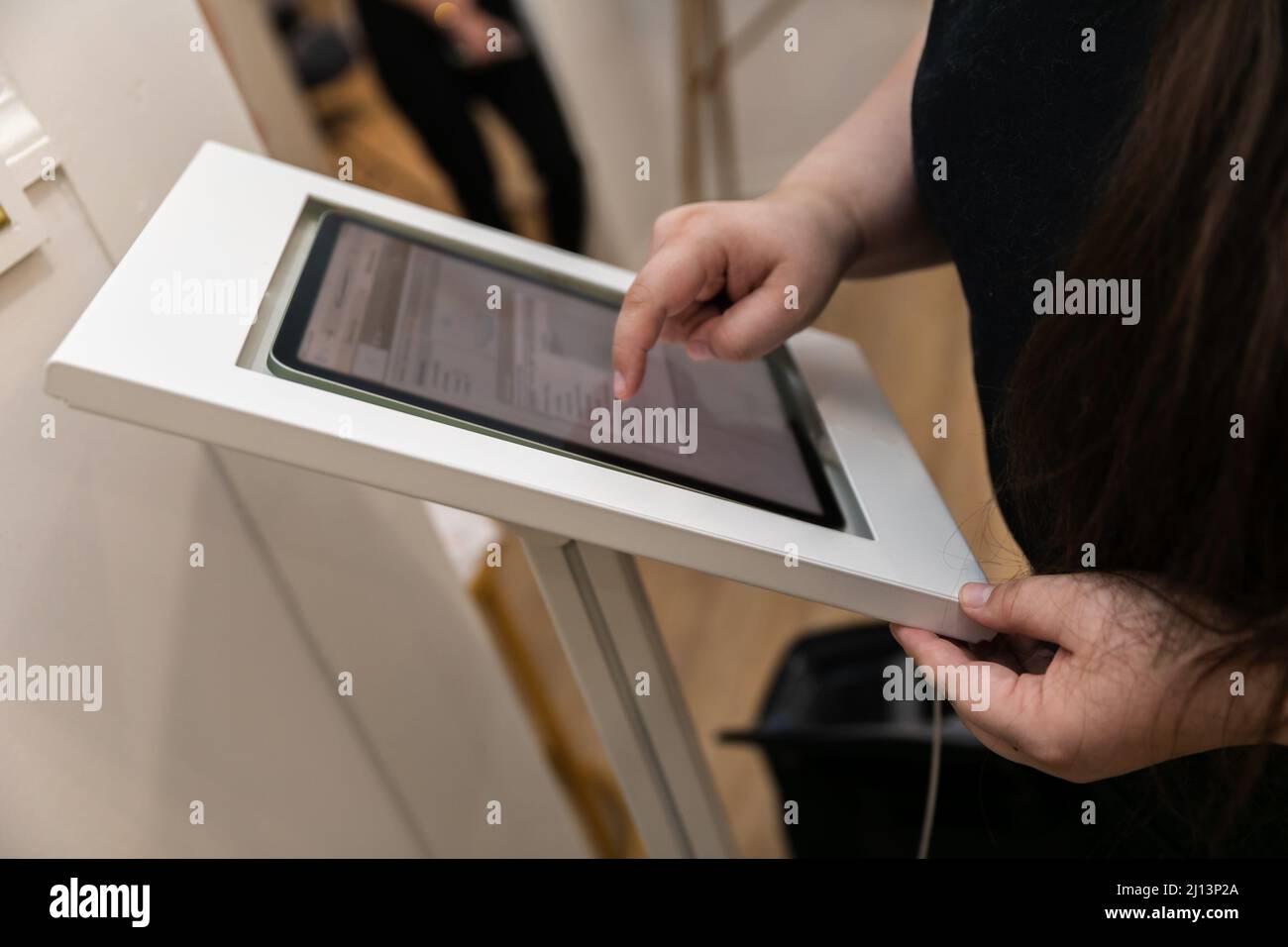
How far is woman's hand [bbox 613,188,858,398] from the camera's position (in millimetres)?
611

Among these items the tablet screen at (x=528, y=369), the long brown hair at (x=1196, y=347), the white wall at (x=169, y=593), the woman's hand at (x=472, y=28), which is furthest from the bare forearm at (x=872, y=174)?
the woman's hand at (x=472, y=28)

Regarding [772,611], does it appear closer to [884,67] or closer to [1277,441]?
[1277,441]

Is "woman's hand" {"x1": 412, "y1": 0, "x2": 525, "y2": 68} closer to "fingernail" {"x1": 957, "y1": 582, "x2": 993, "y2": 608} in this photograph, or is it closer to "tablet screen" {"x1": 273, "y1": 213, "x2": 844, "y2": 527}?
"tablet screen" {"x1": 273, "y1": 213, "x2": 844, "y2": 527}

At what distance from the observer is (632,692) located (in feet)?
2.36

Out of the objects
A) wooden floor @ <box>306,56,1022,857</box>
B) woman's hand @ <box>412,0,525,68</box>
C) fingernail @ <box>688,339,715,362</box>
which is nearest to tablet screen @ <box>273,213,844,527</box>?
fingernail @ <box>688,339,715,362</box>

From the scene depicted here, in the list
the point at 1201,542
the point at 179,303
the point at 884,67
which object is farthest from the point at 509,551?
the point at 884,67

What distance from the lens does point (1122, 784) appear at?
67 cm

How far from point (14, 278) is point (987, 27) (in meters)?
0.62

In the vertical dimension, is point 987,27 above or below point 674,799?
above

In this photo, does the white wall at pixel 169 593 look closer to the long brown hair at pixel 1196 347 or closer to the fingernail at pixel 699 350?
the fingernail at pixel 699 350

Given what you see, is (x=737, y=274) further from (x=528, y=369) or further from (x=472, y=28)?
(x=472, y=28)

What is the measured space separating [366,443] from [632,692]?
0.34 meters

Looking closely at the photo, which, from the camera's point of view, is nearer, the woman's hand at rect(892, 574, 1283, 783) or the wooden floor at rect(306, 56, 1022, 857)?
the woman's hand at rect(892, 574, 1283, 783)

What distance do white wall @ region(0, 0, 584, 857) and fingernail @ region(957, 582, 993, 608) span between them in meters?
0.56
